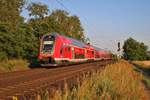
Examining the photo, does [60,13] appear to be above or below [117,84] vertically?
above

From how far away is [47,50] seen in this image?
133 ft

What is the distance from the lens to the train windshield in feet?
133

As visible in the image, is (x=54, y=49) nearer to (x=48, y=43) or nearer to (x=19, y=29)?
(x=48, y=43)

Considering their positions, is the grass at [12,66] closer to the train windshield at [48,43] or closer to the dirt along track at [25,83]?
the train windshield at [48,43]

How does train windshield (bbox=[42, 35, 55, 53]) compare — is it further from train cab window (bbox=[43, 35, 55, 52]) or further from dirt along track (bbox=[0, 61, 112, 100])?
dirt along track (bbox=[0, 61, 112, 100])

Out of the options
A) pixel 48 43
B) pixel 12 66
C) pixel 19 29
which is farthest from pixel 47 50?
pixel 19 29

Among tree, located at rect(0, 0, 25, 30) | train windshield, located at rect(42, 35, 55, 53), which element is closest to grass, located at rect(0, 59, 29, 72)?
train windshield, located at rect(42, 35, 55, 53)

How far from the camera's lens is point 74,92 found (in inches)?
407

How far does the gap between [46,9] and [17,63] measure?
147ft

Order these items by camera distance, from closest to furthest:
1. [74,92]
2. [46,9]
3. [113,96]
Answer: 1. [74,92]
2. [113,96]
3. [46,9]

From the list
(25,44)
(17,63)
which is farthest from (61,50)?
(25,44)

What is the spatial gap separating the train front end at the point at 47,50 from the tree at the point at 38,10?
41723mm

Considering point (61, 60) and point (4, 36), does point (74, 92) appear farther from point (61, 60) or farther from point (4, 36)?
point (4, 36)

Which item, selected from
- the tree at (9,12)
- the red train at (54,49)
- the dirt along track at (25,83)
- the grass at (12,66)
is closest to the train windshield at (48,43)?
the red train at (54,49)
